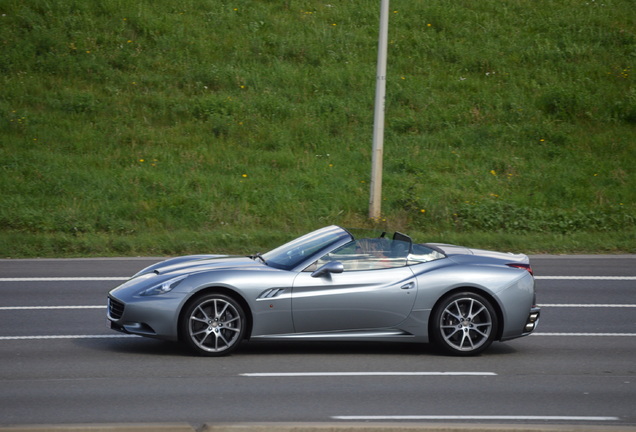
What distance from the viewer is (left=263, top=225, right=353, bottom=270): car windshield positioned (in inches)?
323

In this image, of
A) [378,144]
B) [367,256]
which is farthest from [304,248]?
[378,144]

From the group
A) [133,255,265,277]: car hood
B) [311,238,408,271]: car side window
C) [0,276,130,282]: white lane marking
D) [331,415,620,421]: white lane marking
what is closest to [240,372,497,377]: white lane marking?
[311,238,408,271]: car side window

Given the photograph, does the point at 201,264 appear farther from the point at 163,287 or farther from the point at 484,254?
the point at 484,254

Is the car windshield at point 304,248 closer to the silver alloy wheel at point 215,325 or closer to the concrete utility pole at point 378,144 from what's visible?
the silver alloy wheel at point 215,325

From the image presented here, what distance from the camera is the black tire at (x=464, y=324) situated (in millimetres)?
8062

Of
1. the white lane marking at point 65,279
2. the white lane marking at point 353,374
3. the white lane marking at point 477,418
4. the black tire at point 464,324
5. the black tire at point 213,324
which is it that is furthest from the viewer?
the white lane marking at point 65,279

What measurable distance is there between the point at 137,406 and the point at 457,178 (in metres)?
13.4

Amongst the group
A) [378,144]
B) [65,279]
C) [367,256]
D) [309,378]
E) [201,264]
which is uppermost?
[378,144]

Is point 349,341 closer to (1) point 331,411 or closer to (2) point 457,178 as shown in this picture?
(1) point 331,411

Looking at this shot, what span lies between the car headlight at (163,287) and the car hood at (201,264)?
0.19 meters

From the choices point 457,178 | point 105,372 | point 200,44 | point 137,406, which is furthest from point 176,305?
point 200,44

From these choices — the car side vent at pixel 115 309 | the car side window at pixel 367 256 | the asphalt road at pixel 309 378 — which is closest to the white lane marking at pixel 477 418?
the asphalt road at pixel 309 378

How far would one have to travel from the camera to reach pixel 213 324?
7.81 metres

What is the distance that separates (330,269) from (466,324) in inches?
59.3
